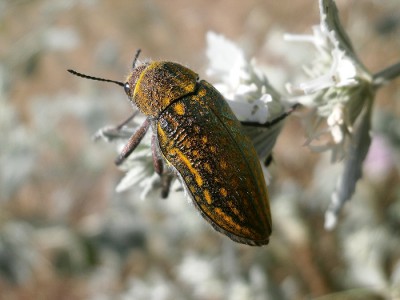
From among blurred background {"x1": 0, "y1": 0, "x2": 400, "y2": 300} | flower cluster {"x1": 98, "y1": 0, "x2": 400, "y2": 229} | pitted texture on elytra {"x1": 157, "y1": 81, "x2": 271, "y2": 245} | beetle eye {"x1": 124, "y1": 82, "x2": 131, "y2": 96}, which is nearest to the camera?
pitted texture on elytra {"x1": 157, "y1": 81, "x2": 271, "y2": 245}

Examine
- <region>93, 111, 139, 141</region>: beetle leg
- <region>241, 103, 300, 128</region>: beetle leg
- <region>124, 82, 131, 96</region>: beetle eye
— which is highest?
<region>124, 82, 131, 96</region>: beetle eye

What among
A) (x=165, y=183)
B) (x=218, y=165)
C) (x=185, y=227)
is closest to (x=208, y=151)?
(x=218, y=165)

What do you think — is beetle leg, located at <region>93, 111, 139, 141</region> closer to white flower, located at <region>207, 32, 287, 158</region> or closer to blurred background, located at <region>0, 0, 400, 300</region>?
white flower, located at <region>207, 32, 287, 158</region>

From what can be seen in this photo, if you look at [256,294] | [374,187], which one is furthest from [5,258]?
[374,187]

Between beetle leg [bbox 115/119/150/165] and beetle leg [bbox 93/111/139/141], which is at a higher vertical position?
beetle leg [bbox 93/111/139/141]

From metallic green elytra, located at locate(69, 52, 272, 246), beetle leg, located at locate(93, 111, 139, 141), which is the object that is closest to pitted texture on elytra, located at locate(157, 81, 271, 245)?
metallic green elytra, located at locate(69, 52, 272, 246)

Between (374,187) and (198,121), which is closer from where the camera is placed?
(198,121)

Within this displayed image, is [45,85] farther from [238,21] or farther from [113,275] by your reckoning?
[113,275]

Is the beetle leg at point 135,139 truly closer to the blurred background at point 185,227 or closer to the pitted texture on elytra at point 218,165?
the pitted texture on elytra at point 218,165
